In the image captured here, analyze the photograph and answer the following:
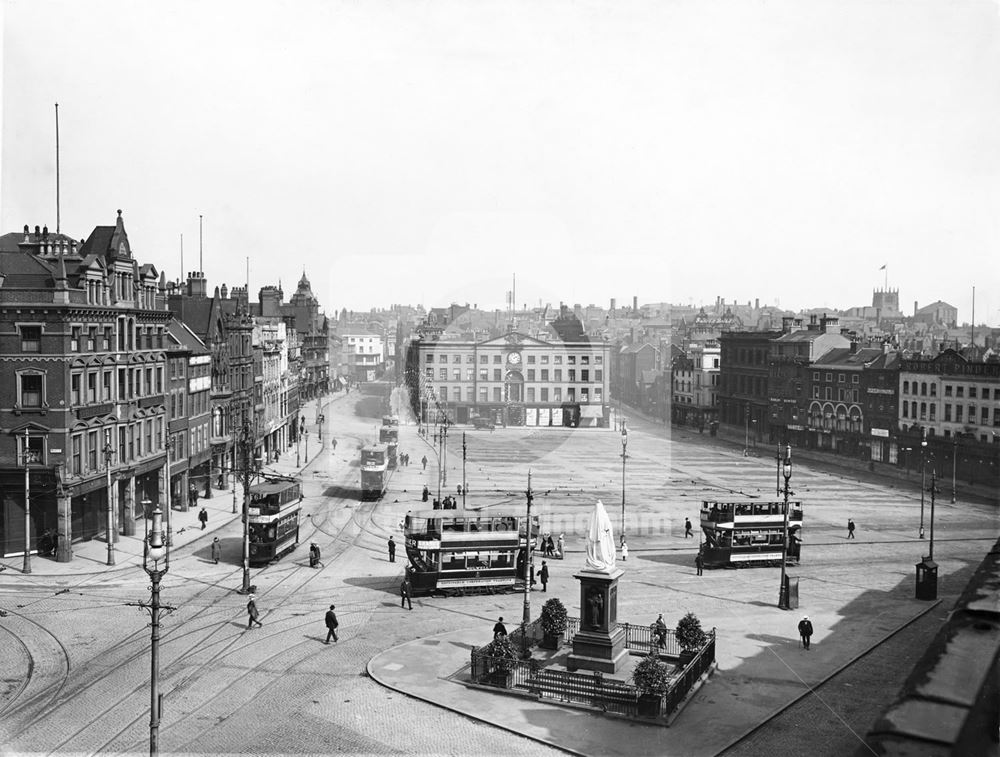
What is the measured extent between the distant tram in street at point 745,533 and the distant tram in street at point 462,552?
9.61m

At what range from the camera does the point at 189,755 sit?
20.1 metres

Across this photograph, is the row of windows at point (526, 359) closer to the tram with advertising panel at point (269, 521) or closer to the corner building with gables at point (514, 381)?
the corner building with gables at point (514, 381)

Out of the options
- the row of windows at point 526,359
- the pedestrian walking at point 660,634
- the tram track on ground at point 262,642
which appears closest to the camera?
the tram track on ground at point 262,642

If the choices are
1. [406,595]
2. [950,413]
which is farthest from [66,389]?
[950,413]

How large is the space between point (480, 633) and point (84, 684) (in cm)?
1200

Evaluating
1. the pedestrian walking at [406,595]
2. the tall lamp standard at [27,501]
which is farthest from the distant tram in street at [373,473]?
the pedestrian walking at [406,595]

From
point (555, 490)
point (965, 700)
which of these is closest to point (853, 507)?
point (555, 490)

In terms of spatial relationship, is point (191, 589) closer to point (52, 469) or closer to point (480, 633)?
point (52, 469)

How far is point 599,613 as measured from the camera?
26.4 meters

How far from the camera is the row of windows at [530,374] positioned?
10744 centimetres

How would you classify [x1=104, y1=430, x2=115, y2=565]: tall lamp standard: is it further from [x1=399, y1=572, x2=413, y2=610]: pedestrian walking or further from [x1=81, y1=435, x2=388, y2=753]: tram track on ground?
[x1=399, y1=572, x2=413, y2=610]: pedestrian walking

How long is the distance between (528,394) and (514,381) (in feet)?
7.51

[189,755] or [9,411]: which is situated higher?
[9,411]

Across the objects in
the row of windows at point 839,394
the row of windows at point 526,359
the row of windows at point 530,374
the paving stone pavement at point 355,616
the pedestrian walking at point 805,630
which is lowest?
the paving stone pavement at point 355,616
